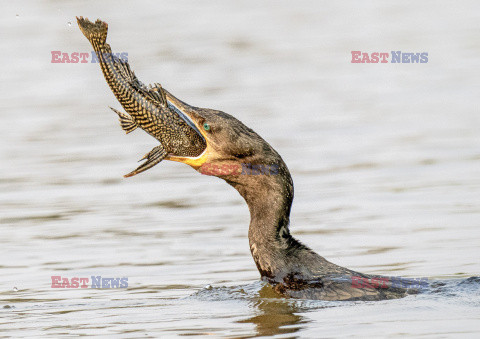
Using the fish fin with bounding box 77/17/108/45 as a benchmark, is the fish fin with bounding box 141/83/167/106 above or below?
below

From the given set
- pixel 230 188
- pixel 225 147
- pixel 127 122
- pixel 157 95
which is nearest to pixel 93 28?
pixel 157 95

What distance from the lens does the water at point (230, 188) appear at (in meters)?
9.52

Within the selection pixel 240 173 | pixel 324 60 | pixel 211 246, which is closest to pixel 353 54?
pixel 324 60

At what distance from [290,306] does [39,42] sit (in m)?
16.5

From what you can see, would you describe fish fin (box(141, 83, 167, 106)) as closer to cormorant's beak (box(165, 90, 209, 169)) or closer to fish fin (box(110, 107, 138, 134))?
cormorant's beak (box(165, 90, 209, 169))

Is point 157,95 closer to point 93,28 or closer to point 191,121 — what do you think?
point 191,121

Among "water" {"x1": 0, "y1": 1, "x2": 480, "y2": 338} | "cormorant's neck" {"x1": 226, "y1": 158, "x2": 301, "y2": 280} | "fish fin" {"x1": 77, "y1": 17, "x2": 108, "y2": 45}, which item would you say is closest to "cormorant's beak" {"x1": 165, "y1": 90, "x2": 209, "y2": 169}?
"cormorant's neck" {"x1": 226, "y1": 158, "x2": 301, "y2": 280}

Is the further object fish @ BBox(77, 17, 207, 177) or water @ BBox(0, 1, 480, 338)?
water @ BBox(0, 1, 480, 338)

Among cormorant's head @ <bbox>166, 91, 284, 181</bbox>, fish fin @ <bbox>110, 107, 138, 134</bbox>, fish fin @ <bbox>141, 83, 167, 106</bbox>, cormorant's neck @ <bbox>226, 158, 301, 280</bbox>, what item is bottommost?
cormorant's neck @ <bbox>226, 158, 301, 280</bbox>

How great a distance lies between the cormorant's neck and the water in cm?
30

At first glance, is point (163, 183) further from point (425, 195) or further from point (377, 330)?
point (377, 330)

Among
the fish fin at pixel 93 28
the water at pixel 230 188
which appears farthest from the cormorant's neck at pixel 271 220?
the fish fin at pixel 93 28

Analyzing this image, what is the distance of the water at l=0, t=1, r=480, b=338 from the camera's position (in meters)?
9.52

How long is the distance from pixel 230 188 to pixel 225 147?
516 cm
